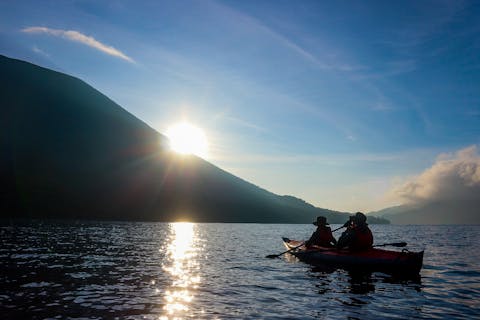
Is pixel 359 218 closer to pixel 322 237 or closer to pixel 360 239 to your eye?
pixel 360 239

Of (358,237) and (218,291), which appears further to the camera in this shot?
(358,237)

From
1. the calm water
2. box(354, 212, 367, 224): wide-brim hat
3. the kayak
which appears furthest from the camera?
box(354, 212, 367, 224): wide-brim hat

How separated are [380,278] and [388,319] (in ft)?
31.5

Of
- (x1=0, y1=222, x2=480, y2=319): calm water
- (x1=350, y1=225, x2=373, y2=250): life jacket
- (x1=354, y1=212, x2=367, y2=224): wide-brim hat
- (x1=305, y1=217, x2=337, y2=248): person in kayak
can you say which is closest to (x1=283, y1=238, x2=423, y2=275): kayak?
(x1=350, y1=225, x2=373, y2=250): life jacket

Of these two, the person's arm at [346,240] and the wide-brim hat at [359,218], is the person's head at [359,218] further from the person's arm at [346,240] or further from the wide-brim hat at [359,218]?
the person's arm at [346,240]

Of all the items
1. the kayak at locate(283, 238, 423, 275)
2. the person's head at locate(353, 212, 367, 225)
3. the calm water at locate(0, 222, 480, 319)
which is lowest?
the calm water at locate(0, 222, 480, 319)

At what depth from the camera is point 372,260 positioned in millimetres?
22547

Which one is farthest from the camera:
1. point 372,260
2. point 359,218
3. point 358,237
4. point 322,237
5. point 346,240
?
point 322,237

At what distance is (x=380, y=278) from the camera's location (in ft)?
68.9

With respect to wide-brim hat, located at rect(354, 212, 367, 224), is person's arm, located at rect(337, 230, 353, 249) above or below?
below

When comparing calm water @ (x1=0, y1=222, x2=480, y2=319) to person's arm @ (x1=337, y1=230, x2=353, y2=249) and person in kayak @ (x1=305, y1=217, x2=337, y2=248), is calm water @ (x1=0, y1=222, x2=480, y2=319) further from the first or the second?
person in kayak @ (x1=305, y1=217, x2=337, y2=248)

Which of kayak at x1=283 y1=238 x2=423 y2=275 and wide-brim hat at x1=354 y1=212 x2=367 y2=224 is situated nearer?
kayak at x1=283 y1=238 x2=423 y2=275

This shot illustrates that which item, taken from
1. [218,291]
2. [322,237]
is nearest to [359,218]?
[322,237]

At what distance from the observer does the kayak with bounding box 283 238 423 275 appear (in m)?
21.5
